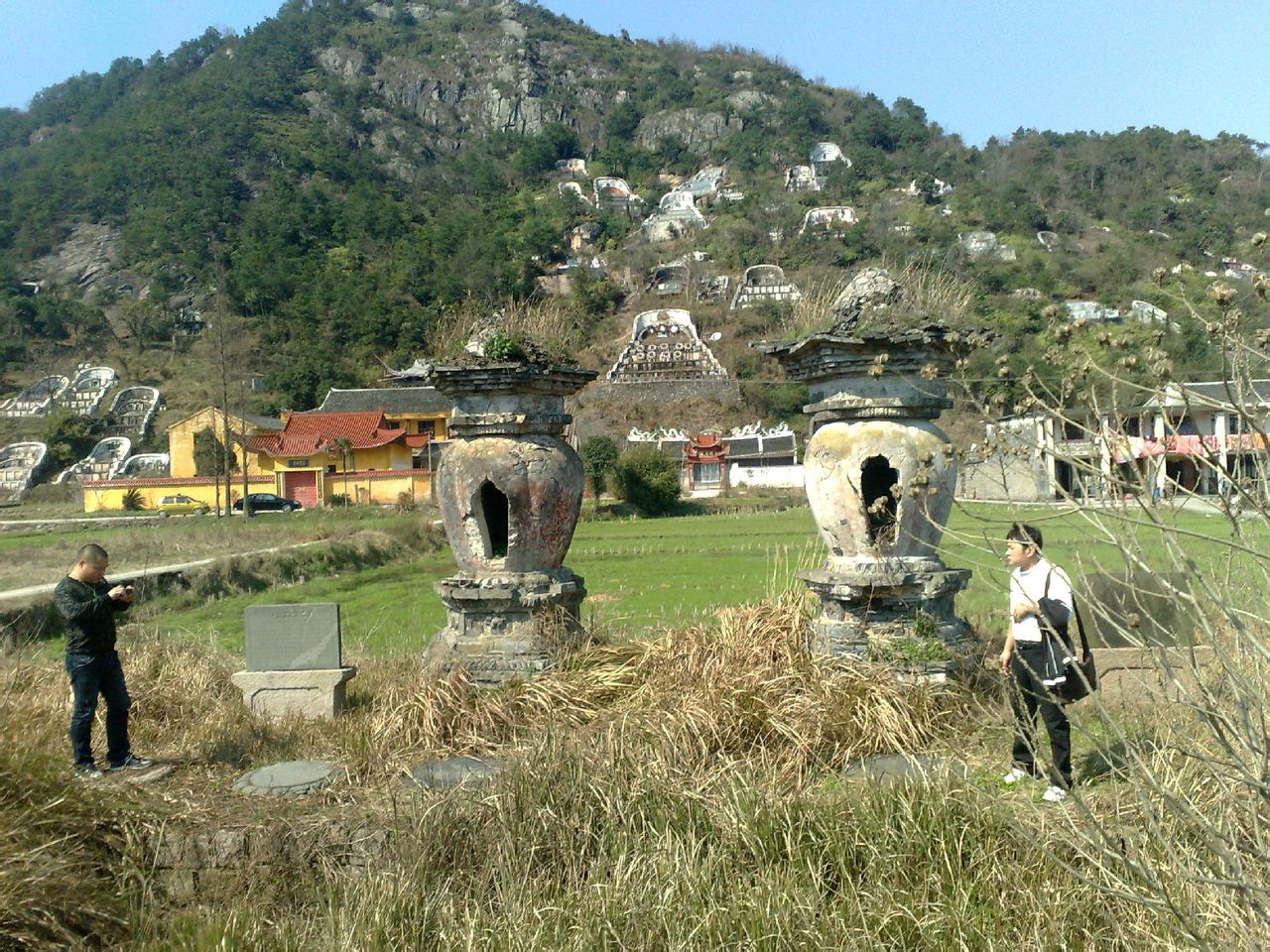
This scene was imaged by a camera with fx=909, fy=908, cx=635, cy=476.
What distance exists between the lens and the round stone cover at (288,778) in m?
5.39

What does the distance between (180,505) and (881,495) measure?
34.3 meters

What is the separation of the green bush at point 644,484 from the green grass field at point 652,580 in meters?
6.60

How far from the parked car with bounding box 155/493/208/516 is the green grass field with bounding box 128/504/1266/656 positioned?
15733 mm

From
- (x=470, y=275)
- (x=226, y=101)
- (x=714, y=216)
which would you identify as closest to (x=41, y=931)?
(x=470, y=275)

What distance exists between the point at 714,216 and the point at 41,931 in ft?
309

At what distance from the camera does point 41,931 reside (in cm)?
405

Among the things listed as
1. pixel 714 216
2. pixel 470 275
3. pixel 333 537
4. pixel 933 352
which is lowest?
pixel 333 537

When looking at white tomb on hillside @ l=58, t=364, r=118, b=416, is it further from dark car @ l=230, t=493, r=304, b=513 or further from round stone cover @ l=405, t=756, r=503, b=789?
round stone cover @ l=405, t=756, r=503, b=789

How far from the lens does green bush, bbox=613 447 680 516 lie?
34031 millimetres

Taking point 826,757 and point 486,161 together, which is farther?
point 486,161

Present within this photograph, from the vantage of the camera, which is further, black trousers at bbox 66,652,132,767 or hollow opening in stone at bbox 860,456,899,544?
hollow opening in stone at bbox 860,456,899,544

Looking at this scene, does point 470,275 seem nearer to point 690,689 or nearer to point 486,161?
point 486,161

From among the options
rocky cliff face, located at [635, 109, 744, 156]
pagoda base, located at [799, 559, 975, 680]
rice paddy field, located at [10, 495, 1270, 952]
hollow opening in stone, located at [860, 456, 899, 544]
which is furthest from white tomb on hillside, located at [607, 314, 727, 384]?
rocky cliff face, located at [635, 109, 744, 156]

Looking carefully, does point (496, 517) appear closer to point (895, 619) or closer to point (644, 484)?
point (895, 619)
